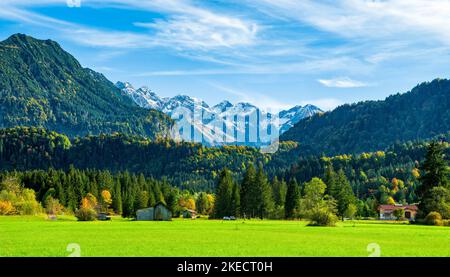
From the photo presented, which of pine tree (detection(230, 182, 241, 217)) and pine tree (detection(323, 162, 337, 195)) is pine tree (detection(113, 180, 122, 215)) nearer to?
pine tree (detection(230, 182, 241, 217))

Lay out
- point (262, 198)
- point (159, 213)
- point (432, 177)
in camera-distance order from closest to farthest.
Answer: point (432, 177), point (159, 213), point (262, 198)

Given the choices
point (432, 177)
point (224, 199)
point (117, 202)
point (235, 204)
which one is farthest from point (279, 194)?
point (432, 177)

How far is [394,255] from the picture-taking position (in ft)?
120

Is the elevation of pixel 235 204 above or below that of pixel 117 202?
above

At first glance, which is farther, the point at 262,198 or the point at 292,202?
the point at 262,198

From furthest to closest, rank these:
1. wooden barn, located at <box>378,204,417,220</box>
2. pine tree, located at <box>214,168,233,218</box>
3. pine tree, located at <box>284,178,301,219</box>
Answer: wooden barn, located at <box>378,204,417,220</box> < pine tree, located at <box>214,168,233,218</box> < pine tree, located at <box>284,178,301,219</box>

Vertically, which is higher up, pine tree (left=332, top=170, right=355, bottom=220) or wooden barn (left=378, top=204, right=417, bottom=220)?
pine tree (left=332, top=170, right=355, bottom=220)

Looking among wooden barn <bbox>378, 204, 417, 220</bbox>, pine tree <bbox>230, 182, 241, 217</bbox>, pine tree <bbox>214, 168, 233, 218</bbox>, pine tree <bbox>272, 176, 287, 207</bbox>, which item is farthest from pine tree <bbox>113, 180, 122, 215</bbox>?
wooden barn <bbox>378, 204, 417, 220</bbox>

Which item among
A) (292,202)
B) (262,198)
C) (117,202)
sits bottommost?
(117,202)

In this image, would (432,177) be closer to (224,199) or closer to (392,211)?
(224,199)

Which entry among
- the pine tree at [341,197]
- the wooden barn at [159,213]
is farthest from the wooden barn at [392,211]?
the wooden barn at [159,213]

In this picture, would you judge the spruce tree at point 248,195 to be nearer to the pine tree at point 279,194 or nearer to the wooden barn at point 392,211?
the pine tree at point 279,194

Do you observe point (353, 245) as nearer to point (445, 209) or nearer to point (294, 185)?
point (445, 209)
